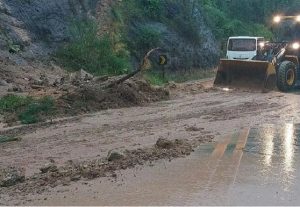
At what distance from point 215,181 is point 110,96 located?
801 cm

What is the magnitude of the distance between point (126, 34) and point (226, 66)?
6814mm

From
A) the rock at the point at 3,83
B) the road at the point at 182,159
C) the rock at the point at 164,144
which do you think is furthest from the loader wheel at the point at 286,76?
the rock at the point at 164,144

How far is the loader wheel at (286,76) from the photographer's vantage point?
60.7 feet

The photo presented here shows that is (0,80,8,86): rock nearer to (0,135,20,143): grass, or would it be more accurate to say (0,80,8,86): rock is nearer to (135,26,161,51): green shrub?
(0,135,20,143): grass

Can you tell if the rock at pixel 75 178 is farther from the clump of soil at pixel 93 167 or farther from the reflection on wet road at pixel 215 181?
the reflection on wet road at pixel 215 181

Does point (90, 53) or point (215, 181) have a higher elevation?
point (90, 53)

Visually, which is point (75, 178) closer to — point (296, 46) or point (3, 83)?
point (3, 83)

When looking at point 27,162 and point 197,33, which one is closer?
point 27,162

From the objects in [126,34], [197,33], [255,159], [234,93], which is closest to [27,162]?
[255,159]

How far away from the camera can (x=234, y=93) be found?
18.1 metres

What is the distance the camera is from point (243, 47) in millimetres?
26797

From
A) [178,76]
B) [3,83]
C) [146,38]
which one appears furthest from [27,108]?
[178,76]

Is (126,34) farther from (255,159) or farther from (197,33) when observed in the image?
(255,159)

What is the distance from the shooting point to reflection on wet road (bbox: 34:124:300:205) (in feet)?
21.7
